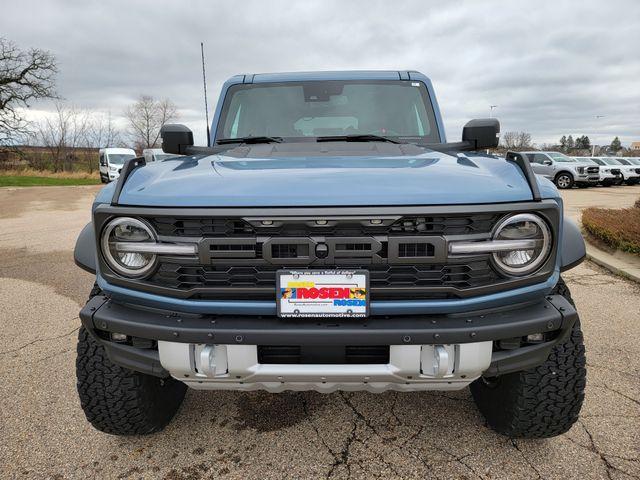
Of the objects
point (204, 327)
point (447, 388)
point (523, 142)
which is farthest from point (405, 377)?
point (523, 142)

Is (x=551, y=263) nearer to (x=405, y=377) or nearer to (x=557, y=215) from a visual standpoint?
(x=557, y=215)

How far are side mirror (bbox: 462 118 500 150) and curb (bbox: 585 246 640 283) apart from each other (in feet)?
10.9

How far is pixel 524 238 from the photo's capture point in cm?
187

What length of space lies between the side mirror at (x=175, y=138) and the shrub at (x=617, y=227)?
556cm

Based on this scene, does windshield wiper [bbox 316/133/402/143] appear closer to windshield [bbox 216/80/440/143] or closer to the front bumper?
windshield [bbox 216/80/440/143]

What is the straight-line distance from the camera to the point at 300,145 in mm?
2861

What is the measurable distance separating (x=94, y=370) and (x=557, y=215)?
2.16 m

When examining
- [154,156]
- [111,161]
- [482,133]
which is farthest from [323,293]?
[111,161]

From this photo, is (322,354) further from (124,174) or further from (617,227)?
(617,227)

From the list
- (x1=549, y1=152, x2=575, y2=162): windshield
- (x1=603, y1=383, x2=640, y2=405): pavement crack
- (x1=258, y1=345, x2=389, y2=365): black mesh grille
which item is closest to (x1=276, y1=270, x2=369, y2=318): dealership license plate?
(x1=258, y1=345, x2=389, y2=365): black mesh grille

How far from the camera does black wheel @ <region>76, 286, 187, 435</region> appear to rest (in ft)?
7.29

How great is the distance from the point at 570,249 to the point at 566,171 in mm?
21446

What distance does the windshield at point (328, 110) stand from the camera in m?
3.33

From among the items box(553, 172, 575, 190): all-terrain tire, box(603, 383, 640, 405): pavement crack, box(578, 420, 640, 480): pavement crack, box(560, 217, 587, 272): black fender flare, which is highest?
box(560, 217, 587, 272): black fender flare
